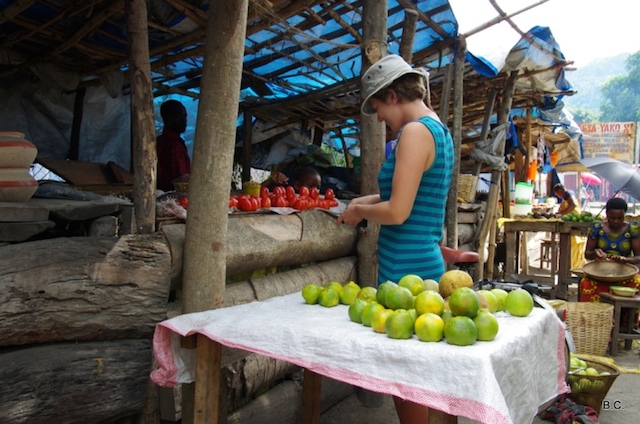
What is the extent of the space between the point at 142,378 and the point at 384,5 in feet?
11.4

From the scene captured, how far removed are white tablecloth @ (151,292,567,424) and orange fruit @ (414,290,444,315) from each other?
136mm

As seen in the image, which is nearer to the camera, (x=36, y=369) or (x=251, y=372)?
(x=36, y=369)

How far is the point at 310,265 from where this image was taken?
4406 mm

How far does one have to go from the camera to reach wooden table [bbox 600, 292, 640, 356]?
5.77 meters

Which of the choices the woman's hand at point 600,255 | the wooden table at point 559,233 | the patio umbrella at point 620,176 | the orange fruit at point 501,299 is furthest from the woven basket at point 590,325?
the patio umbrella at point 620,176

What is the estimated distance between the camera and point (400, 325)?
1702mm

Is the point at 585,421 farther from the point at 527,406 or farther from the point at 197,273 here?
the point at 197,273

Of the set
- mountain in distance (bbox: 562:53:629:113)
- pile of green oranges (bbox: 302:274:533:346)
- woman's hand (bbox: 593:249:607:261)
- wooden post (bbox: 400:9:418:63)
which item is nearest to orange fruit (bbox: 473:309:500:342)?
pile of green oranges (bbox: 302:274:533:346)

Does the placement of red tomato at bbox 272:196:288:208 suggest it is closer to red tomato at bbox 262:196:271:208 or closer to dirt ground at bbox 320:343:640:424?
red tomato at bbox 262:196:271:208

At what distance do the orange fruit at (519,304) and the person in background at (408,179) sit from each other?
582 millimetres

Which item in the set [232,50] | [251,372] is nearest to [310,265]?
[251,372]

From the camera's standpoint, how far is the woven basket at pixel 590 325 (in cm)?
550

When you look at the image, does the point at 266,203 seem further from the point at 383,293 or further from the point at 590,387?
the point at 590,387

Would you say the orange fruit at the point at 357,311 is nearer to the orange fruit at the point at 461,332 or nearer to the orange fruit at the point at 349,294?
the orange fruit at the point at 349,294
